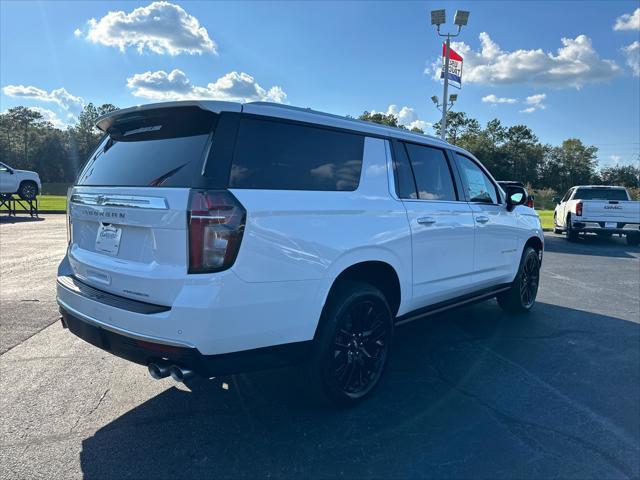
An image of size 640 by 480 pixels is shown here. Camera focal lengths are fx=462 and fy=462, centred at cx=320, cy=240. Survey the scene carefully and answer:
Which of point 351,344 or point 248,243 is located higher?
point 248,243

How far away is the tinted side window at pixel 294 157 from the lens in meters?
2.67

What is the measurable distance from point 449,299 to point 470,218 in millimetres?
818

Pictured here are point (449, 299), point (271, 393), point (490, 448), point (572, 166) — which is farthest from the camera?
point (572, 166)

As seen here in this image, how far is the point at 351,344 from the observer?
→ 10.9 feet

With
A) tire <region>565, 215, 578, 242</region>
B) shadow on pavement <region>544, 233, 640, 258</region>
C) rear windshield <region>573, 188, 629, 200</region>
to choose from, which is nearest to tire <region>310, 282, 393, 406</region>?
shadow on pavement <region>544, 233, 640, 258</region>

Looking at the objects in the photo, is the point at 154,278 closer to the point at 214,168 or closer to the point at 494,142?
the point at 214,168

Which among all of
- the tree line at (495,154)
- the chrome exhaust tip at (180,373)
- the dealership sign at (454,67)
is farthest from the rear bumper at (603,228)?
the tree line at (495,154)

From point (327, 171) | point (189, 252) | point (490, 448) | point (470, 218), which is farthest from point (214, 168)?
point (470, 218)

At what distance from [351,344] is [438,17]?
18.7 metres

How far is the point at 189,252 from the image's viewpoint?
2.46 meters

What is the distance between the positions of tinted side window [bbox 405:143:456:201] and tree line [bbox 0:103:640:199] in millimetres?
72037

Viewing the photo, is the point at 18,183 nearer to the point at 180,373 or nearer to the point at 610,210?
the point at 180,373

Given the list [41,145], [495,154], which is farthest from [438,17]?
[41,145]

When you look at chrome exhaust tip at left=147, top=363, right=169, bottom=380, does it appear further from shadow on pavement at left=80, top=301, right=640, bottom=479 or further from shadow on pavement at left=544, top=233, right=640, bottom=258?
shadow on pavement at left=544, top=233, right=640, bottom=258
